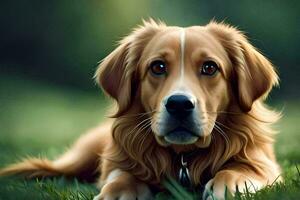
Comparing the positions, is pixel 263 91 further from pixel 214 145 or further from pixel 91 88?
pixel 91 88

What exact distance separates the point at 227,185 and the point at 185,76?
0.64 m

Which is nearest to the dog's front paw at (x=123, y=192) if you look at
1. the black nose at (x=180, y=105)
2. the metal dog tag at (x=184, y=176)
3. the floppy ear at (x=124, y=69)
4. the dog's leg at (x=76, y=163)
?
the metal dog tag at (x=184, y=176)

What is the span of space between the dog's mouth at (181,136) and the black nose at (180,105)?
0.34ft

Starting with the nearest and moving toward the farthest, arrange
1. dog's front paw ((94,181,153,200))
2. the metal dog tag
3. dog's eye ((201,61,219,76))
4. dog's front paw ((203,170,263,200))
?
dog's front paw ((203,170,263,200))
dog's front paw ((94,181,153,200))
dog's eye ((201,61,219,76))
the metal dog tag

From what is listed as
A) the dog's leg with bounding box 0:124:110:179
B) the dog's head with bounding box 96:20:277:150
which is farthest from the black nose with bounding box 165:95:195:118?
the dog's leg with bounding box 0:124:110:179

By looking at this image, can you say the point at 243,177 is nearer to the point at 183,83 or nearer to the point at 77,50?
the point at 183,83

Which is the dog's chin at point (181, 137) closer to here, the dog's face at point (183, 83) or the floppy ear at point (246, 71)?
the dog's face at point (183, 83)

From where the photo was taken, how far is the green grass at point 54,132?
4371 mm

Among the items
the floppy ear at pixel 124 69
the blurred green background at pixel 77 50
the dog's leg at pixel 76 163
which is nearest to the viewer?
the floppy ear at pixel 124 69

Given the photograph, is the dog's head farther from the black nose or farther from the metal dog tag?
the metal dog tag

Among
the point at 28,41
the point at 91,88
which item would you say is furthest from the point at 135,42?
the point at 91,88

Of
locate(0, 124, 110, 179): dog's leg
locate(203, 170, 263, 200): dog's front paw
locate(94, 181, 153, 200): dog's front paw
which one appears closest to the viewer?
locate(203, 170, 263, 200): dog's front paw

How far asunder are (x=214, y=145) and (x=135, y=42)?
0.77 m

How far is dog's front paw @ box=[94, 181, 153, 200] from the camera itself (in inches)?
172
